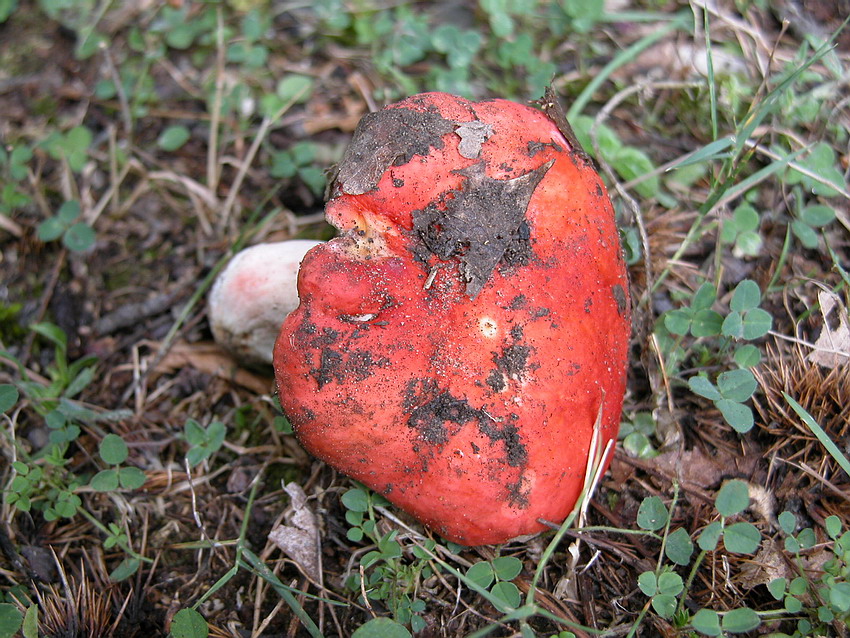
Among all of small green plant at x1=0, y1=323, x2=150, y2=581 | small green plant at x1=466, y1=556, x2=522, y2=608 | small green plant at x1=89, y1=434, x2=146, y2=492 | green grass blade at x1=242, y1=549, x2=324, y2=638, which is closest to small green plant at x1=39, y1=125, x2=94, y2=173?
small green plant at x1=0, y1=323, x2=150, y2=581

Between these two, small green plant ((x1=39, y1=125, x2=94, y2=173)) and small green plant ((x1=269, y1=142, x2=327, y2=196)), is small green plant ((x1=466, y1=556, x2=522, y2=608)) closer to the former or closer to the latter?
small green plant ((x1=269, y1=142, x2=327, y2=196))

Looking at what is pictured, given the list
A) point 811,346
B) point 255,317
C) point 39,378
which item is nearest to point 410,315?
point 255,317

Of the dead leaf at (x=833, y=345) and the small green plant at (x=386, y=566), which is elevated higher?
the dead leaf at (x=833, y=345)

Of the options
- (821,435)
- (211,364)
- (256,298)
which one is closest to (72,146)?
(211,364)

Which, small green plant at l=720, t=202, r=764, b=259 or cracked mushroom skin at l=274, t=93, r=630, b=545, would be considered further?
small green plant at l=720, t=202, r=764, b=259

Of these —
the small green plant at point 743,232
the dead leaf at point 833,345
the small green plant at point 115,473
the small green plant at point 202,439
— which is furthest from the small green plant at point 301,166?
the dead leaf at point 833,345

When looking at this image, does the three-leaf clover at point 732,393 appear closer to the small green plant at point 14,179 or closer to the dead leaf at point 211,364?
the dead leaf at point 211,364

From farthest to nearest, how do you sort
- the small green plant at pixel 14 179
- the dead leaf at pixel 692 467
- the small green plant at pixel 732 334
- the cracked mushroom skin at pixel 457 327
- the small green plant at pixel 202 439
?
the small green plant at pixel 14 179
the small green plant at pixel 202 439
the dead leaf at pixel 692 467
the small green plant at pixel 732 334
the cracked mushroom skin at pixel 457 327
